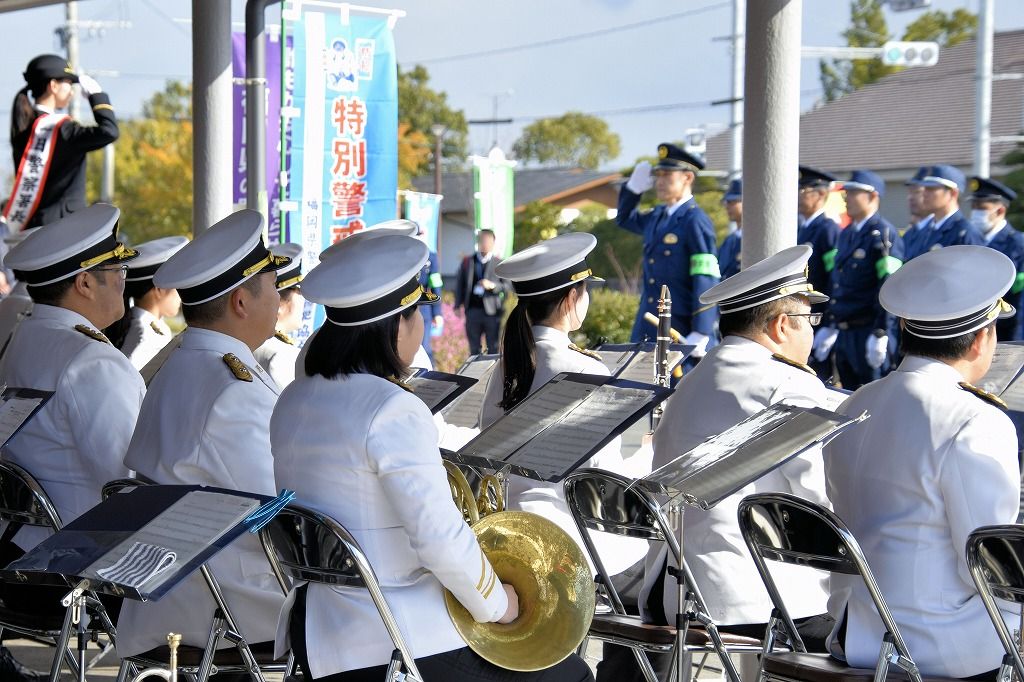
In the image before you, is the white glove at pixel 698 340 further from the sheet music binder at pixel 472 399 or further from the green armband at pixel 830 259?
the sheet music binder at pixel 472 399

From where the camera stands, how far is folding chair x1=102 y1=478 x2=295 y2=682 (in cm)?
305

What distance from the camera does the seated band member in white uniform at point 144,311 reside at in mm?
5203

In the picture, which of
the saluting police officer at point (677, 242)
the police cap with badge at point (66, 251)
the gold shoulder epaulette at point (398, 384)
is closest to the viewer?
the gold shoulder epaulette at point (398, 384)

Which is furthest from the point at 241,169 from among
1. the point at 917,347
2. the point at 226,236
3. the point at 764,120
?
the point at 917,347

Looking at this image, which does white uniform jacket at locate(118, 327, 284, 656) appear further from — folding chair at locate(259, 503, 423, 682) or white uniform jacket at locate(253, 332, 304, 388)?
white uniform jacket at locate(253, 332, 304, 388)

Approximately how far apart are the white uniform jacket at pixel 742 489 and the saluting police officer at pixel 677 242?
4641mm

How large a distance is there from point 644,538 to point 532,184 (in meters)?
56.9

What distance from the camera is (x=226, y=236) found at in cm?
349

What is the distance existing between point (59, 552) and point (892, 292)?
1.89 m

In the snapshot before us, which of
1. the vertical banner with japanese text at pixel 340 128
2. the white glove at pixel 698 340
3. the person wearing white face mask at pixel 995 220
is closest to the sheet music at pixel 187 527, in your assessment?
the vertical banner with japanese text at pixel 340 128

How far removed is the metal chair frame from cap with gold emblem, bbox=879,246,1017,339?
0.51 m

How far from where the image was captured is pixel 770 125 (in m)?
5.18

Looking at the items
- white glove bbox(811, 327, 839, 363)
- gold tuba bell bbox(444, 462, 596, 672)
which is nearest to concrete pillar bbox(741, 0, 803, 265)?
gold tuba bell bbox(444, 462, 596, 672)

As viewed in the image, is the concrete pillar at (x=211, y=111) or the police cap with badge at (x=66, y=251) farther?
the concrete pillar at (x=211, y=111)
